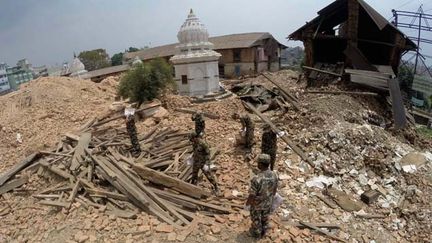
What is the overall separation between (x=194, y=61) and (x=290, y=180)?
10242mm

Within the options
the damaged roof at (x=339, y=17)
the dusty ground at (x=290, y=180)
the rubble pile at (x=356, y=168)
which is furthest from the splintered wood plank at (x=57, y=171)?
the damaged roof at (x=339, y=17)

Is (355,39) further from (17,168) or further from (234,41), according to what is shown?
(234,41)

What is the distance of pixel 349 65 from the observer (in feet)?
56.7

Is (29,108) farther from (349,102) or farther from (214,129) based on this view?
(349,102)

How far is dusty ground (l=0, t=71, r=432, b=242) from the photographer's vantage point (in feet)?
23.9

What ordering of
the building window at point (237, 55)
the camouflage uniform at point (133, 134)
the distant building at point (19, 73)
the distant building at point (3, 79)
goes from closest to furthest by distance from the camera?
the camouflage uniform at point (133, 134) → the building window at point (237, 55) → the distant building at point (3, 79) → the distant building at point (19, 73)

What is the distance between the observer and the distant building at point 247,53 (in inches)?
1367

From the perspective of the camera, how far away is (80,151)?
10688 mm

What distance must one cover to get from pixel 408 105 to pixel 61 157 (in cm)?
1864

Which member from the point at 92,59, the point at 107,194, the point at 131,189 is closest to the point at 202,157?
the point at 131,189

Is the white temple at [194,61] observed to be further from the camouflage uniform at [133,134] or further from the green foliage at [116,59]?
the green foliage at [116,59]

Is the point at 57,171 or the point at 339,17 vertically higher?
the point at 339,17

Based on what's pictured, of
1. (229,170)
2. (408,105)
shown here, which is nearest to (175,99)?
(229,170)

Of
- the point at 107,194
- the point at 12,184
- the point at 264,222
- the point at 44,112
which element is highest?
the point at 44,112
